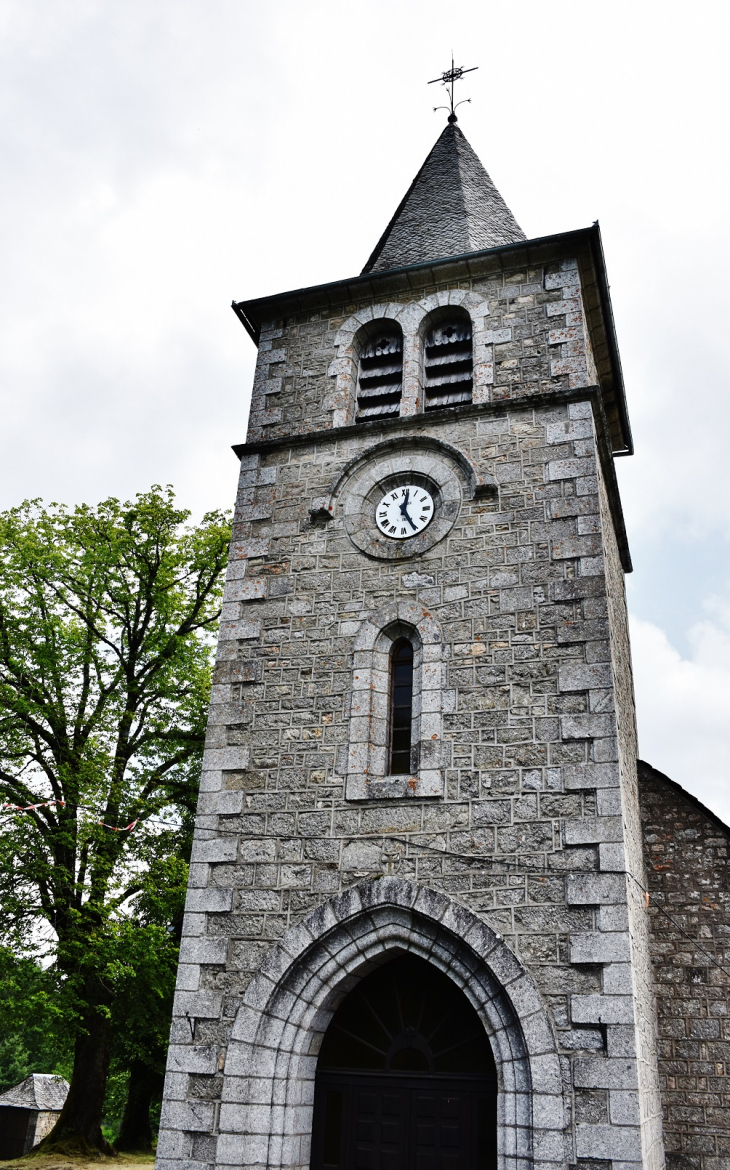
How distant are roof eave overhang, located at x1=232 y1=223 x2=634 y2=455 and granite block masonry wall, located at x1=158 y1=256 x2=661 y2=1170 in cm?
35

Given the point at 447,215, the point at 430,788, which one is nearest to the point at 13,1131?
the point at 430,788

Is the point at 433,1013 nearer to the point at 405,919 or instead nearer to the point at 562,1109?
the point at 405,919

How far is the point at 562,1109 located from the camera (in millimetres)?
6043

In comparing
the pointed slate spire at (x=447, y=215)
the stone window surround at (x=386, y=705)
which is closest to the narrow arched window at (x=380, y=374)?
the pointed slate spire at (x=447, y=215)

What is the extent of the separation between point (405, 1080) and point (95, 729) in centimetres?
776

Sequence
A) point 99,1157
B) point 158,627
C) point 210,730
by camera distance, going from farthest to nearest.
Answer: point 158,627 < point 99,1157 < point 210,730

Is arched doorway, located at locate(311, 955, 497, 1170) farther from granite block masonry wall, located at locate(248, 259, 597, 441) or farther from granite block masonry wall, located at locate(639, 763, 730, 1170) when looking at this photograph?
granite block masonry wall, located at locate(248, 259, 597, 441)

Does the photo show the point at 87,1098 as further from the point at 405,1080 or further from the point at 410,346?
the point at 410,346

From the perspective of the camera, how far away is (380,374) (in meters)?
9.84

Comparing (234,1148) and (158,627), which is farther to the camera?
(158,627)

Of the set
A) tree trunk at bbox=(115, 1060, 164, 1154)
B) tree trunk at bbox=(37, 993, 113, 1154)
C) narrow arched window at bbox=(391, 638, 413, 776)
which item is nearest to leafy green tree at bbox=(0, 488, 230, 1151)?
tree trunk at bbox=(37, 993, 113, 1154)

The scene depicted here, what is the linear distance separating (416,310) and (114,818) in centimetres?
789

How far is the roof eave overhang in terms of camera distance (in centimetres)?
941

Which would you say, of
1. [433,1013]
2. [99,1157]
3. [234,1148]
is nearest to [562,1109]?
[433,1013]
